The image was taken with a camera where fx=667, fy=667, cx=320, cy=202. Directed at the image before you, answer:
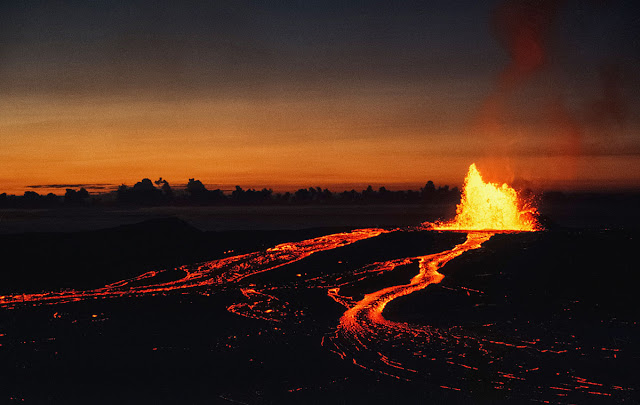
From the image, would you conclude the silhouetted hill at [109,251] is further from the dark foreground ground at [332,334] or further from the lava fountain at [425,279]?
the lava fountain at [425,279]

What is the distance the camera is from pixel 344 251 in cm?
3538

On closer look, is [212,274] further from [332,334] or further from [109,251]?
[332,334]

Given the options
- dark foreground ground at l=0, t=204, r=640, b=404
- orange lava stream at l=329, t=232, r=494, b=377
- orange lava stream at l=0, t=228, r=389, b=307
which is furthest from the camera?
orange lava stream at l=0, t=228, r=389, b=307

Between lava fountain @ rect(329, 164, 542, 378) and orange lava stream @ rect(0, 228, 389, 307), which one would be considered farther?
orange lava stream @ rect(0, 228, 389, 307)

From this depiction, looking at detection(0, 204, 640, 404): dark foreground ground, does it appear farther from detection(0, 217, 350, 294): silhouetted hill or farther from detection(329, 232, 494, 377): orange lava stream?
detection(329, 232, 494, 377): orange lava stream

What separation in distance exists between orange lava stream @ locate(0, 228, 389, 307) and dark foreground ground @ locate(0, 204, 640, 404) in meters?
1.31

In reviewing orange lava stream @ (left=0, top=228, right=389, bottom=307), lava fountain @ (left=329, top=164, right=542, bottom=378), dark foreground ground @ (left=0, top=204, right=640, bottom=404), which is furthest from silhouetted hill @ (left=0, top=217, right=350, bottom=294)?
lava fountain @ (left=329, top=164, right=542, bottom=378)

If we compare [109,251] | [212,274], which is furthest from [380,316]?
[109,251]

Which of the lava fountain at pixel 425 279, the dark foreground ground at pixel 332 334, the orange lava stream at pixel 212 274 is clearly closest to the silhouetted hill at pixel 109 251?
the dark foreground ground at pixel 332 334

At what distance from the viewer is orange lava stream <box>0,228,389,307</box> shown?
25.9m

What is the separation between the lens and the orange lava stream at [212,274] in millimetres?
25938

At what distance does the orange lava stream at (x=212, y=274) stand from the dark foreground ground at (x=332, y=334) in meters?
1.31

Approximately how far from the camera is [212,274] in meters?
30.8

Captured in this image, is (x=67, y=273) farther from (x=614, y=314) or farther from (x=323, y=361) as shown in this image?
(x=614, y=314)
